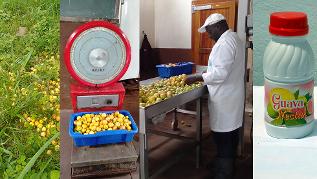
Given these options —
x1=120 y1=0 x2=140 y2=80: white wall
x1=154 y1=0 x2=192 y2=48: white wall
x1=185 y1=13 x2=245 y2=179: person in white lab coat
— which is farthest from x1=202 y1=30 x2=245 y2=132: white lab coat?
x1=120 y1=0 x2=140 y2=80: white wall

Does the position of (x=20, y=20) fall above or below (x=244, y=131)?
above

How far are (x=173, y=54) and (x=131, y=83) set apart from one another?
0.16m

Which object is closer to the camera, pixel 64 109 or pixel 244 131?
pixel 244 131

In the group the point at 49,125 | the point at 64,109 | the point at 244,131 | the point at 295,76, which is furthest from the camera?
the point at 49,125

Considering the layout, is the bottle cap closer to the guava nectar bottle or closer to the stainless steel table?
the guava nectar bottle

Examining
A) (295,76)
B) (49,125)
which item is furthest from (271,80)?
(49,125)

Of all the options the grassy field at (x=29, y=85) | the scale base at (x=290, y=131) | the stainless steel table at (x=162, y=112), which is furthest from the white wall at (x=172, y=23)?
the grassy field at (x=29, y=85)

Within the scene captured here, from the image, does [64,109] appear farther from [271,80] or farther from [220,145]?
[271,80]

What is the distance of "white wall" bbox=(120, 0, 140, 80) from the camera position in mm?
1033

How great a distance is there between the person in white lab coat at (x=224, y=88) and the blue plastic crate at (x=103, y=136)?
0.81 ft

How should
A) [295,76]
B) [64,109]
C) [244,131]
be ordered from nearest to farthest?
[295,76], [244,131], [64,109]

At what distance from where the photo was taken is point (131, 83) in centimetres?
108

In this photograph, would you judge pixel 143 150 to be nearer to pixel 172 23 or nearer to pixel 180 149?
pixel 180 149

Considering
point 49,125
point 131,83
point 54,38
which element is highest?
point 54,38
